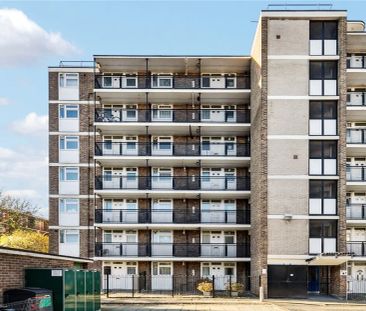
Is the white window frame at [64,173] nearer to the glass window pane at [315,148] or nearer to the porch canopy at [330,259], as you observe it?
the glass window pane at [315,148]

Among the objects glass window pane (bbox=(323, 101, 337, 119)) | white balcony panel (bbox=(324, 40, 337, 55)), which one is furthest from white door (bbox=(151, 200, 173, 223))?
white balcony panel (bbox=(324, 40, 337, 55))

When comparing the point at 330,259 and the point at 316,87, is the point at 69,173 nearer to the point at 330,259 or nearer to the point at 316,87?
the point at 316,87

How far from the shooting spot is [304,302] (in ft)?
93.1

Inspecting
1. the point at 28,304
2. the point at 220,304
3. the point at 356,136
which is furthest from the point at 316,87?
the point at 28,304

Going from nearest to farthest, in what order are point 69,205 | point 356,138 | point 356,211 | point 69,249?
point 356,211 < point 356,138 < point 69,249 < point 69,205

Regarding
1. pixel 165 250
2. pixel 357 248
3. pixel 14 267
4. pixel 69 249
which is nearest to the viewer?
pixel 14 267

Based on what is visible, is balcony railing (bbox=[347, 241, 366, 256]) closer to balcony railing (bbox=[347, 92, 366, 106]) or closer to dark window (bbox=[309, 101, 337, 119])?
dark window (bbox=[309, 101, 337, 119])

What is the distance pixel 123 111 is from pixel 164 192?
6.41m

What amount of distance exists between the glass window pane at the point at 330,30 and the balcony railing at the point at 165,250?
579 inches

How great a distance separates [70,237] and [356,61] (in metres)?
22.8

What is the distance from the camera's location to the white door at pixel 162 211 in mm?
36000

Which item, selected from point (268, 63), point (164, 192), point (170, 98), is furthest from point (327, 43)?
point (164, 192)

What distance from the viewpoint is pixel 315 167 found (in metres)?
30.8

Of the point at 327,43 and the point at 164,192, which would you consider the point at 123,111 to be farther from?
the point at 327,43
